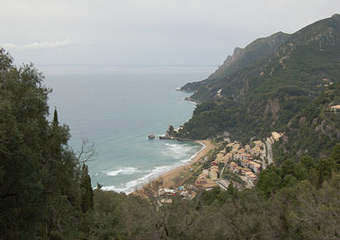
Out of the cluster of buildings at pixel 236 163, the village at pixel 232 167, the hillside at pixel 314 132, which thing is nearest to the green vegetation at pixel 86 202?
the village at pixel 232 167

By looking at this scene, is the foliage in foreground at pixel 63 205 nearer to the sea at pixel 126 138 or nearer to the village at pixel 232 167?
the sea at pixel 126 138

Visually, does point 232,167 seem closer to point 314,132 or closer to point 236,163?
point 236,163

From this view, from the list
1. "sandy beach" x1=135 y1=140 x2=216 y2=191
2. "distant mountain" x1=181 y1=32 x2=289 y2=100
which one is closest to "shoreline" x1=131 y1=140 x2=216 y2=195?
"sandy beach" x1=135 y1=140 x2=216 y2=191

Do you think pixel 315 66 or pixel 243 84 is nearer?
pixel 315 66

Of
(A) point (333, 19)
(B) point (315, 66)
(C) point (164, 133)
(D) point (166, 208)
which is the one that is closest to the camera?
(D) point (166, 208)

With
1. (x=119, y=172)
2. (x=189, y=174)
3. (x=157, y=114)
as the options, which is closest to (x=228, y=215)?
(x=189, y=174)

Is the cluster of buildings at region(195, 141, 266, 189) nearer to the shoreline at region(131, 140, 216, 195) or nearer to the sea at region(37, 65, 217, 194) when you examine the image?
the shoreline at region(131, 140, 216, 195)

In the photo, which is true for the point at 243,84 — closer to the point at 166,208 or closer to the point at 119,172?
the point at 119,172
